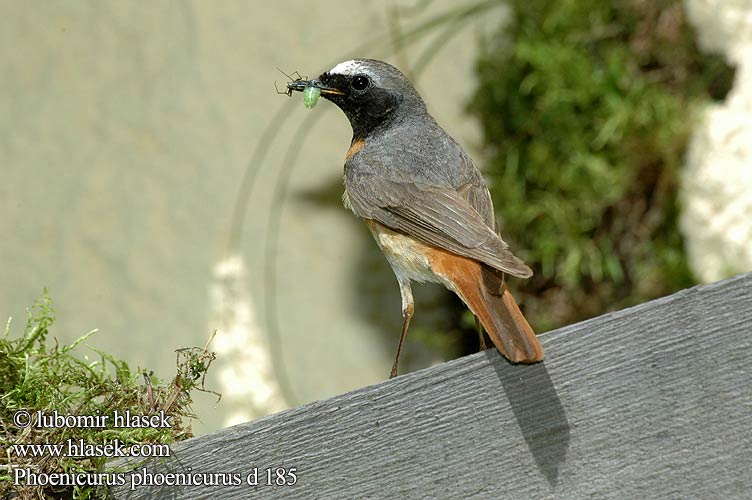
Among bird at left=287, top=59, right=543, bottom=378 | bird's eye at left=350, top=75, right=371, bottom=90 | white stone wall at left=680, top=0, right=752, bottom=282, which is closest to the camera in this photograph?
bird at left=287, top=59, right=543, bottom=378

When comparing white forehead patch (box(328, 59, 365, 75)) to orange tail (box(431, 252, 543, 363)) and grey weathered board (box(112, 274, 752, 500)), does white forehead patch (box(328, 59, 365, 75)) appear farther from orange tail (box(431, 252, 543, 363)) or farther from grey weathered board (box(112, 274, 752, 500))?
grey weathered board (box(112, 274, 752, 500))

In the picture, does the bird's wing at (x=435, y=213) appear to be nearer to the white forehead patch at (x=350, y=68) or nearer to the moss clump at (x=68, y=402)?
the white forehead patch at (x=350, y=68)

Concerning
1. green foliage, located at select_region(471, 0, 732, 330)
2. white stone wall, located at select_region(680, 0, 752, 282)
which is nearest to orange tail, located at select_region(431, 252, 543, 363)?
green foliage, located at select_region(471, 0, 732, 330)

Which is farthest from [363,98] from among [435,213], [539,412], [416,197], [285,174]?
[539,412]

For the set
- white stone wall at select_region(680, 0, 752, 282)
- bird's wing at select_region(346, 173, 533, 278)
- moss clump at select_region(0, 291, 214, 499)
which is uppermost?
white stone wall at select_region(680, 0, 752, 282)

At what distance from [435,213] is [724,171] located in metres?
1.86

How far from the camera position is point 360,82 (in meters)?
3.49

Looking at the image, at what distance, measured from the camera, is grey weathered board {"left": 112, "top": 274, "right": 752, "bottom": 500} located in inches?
81.9

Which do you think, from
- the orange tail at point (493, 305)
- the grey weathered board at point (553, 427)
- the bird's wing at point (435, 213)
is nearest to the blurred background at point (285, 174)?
the bird's wing at point (435, 213)

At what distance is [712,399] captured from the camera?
6.82 feet

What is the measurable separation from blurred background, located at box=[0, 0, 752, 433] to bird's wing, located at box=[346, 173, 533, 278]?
123cm

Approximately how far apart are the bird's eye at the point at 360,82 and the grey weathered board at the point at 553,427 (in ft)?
5.16

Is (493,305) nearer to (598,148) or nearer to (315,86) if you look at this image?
(315,86)

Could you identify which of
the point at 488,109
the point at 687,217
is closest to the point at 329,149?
the point at 488,109
